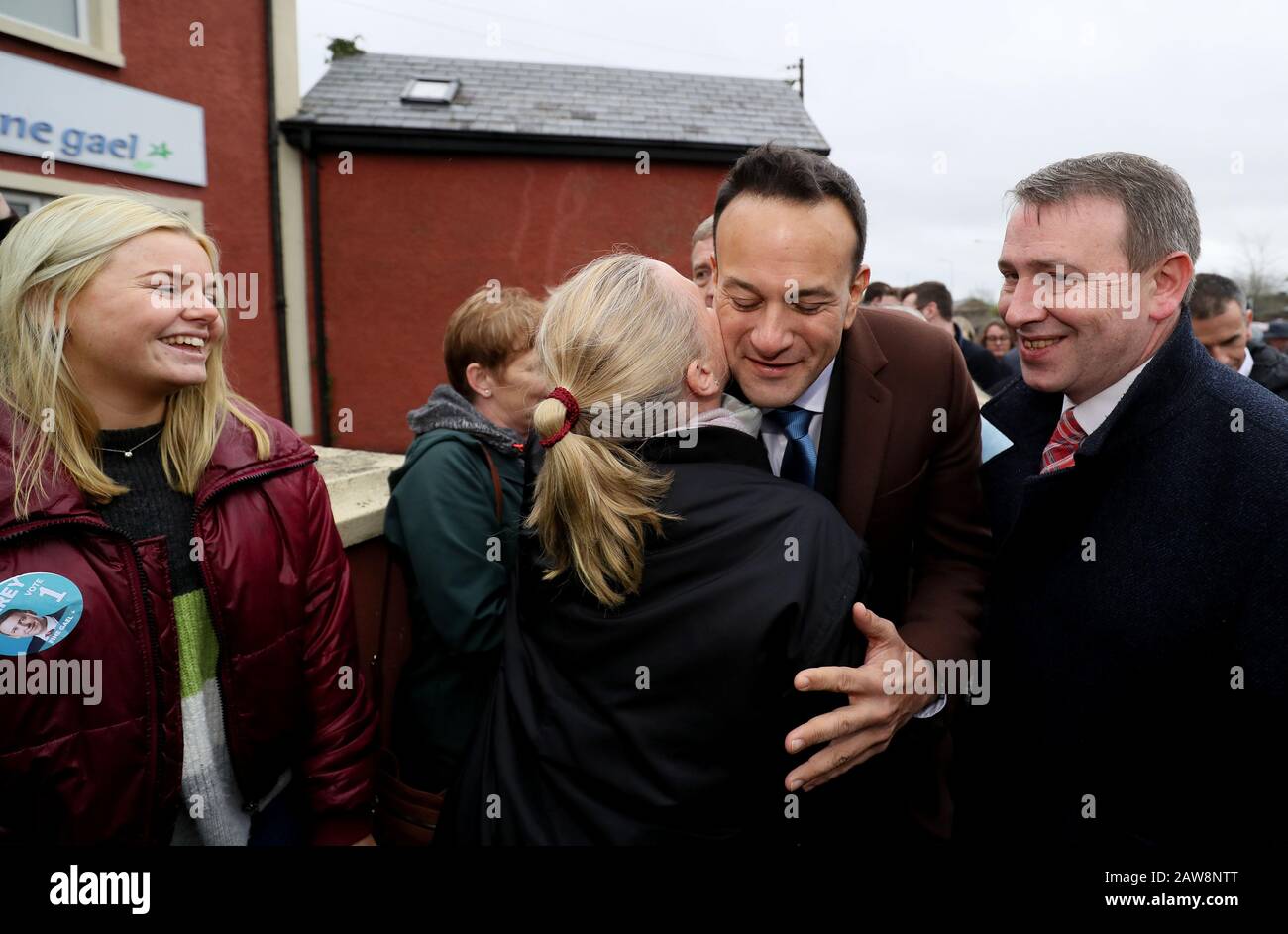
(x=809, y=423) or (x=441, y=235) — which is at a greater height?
(x=441, y=235)

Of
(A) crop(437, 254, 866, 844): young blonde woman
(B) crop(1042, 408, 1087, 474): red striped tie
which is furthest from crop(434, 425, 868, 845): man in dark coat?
(B) crop(1042, 408, 1087, 474): red striped tie

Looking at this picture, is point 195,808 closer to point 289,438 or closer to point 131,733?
point 131,733

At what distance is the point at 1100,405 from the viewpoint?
6.35 ft

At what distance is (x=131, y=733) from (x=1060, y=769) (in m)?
2.07

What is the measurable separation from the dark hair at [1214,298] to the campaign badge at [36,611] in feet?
17.1

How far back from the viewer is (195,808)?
176 cm

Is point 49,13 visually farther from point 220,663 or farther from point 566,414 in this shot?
point 566,414

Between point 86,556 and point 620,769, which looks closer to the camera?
point 620,769

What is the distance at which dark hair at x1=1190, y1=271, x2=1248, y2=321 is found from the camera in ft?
14.5

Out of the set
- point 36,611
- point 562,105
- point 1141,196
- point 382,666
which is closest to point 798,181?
point 1141,196

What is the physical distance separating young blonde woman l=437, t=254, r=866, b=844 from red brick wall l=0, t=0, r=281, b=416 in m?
6.18

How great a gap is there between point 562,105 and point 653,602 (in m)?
9.99
